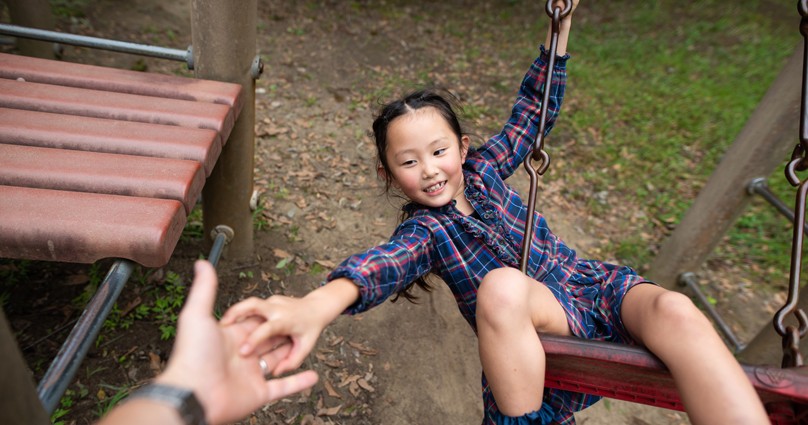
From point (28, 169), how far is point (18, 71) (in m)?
0.77

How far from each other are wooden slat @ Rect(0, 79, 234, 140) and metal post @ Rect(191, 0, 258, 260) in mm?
256

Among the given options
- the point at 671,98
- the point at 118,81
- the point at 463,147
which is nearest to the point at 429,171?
the point at 463,147

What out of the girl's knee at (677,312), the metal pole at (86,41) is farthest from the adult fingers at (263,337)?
the metal pole at (86,41)

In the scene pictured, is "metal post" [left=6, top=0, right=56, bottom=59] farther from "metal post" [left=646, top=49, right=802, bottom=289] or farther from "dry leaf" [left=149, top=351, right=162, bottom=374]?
"metal post" [left=646, top=49, right=802, bottom=289]

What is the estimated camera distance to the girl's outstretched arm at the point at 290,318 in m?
1.03

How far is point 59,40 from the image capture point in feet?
7.09

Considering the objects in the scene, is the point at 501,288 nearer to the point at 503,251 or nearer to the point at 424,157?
the point at 503,251

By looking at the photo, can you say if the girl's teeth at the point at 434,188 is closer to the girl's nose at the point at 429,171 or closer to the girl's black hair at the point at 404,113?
the girl's nose at the point at 429,171

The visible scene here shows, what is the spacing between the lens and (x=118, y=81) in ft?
7.04

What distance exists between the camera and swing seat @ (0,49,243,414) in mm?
1336

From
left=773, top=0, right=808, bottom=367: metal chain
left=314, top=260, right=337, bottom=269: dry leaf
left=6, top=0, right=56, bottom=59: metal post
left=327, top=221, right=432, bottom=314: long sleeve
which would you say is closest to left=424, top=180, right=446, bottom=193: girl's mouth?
left=327, top=221, right=432, bottom=314: long sleeve

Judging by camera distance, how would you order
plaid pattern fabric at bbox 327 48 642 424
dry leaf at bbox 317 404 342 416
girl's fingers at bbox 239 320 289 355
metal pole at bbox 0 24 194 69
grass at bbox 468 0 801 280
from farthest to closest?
grass at bbox 468 0 801 280 → dry leaf at bbox 317 404 342 416 → metal pole at bbox 0 24 194 69 → plaid pattern fabric at bbox 327 48 642 424 → girl's fingers at bbox 239 320 289 355

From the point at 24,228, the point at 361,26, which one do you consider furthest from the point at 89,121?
the point at 361,26

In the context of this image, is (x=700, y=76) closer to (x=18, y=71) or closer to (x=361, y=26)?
(x=361, y=26)
